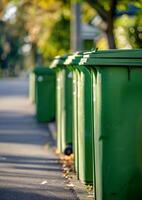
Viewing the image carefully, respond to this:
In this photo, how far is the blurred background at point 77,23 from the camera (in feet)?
66.8

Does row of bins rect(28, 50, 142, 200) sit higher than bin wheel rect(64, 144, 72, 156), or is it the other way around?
row of bins rect(28, 50, 142, 200)

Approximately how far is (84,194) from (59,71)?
4916mm

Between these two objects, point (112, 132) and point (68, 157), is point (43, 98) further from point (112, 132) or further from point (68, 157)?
point (112, 132)

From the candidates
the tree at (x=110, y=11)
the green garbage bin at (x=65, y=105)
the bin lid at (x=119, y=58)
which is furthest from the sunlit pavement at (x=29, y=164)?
the tree at (x=110, y=11)

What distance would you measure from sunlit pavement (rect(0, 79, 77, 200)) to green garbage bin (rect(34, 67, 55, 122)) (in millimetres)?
327

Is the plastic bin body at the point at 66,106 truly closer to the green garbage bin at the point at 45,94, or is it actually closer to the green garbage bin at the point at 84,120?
the green garbage bin at the point at 84,120

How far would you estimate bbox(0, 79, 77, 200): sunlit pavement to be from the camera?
8.91 metres

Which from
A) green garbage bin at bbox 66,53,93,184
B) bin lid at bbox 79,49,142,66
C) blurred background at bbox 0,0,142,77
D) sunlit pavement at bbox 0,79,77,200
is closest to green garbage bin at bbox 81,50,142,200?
bin lid at bbox 79,49,142,66

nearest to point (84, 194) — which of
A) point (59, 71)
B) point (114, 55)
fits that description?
point (114, 55)

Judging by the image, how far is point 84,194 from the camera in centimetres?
868

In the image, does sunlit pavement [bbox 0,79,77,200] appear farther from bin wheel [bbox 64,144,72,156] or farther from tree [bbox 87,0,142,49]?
tree [bbox 87,0,142,49]

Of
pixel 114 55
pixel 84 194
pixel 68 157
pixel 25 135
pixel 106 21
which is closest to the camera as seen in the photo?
pixel 114 55

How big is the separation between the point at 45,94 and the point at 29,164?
26.0 ft

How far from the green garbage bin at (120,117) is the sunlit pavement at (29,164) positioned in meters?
1.42
